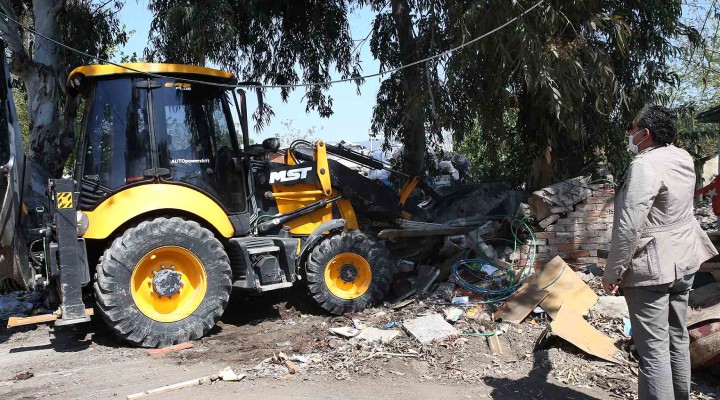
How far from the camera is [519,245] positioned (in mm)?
7125

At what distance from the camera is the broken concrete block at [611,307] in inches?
222

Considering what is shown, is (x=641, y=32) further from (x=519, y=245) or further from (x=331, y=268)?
(x=331, y=268)

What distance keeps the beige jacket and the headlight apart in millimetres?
4334

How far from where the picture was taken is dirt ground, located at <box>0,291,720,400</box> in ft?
14.7

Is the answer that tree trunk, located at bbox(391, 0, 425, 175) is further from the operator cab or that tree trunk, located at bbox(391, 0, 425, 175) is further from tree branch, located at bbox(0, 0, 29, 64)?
tree branch, located at bbox(0, 0, 29, 64)

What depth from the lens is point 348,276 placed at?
6.69 meters

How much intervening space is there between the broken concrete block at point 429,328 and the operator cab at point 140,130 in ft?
7.50

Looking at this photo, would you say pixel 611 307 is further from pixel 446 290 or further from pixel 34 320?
pixel 34 320

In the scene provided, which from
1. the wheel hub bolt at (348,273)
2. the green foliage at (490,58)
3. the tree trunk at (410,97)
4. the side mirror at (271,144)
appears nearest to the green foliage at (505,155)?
the green foliage at (490,58)

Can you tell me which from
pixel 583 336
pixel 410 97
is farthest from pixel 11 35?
pixel 583 336

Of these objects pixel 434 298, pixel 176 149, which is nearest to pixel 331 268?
pixel 434 298

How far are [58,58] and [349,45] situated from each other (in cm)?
457

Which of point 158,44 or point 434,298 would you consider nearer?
point 434,298

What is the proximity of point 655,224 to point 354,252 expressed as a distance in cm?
362
